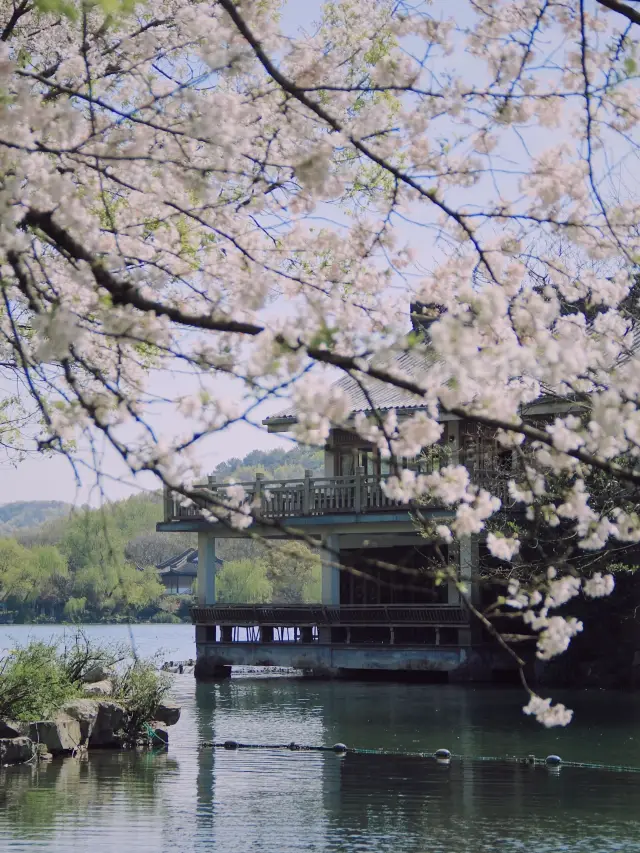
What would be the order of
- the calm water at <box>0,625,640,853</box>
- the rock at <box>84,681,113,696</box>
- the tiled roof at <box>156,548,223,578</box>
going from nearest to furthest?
the calm water at <box>0,625,640,853</box>, the rock at <box>84,681,113,696</box>, the tiled roof at <box>156,548,223,578</box>

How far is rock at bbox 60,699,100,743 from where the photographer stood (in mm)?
15273

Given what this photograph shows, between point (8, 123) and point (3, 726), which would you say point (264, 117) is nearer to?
point (8, 123)

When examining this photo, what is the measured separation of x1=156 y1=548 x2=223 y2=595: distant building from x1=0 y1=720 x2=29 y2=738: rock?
3033 inches

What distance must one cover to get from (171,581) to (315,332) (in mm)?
91410

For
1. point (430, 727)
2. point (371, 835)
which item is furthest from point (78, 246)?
point (430, 727)

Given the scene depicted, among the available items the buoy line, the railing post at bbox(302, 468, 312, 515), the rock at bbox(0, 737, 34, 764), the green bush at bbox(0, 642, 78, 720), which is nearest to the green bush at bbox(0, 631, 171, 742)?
the green bush at bbox(0, 642, 78, 720)

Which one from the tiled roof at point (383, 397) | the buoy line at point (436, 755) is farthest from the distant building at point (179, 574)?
the buoy line at point (436, 755)

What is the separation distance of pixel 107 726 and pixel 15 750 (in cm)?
182

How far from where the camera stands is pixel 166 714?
1725 centimetres

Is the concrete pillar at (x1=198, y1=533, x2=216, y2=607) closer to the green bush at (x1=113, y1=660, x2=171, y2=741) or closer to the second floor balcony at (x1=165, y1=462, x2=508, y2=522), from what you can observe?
the second floor balcony at (x1=165, y1=462, x2=508, y2=522)

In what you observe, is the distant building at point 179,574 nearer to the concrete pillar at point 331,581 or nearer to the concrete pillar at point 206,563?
the concrete pillar at point 206,563

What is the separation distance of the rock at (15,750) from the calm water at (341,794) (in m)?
0.33

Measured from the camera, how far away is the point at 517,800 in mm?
12008

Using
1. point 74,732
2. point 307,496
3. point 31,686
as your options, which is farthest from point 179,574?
point 31,686
